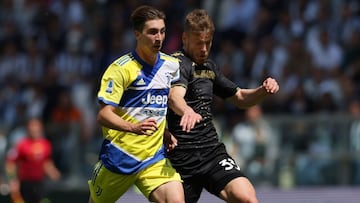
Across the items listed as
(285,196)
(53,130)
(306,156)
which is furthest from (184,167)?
(53,130)

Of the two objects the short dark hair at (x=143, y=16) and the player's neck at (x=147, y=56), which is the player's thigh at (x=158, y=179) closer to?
the player's neck at (x=147, y=56)

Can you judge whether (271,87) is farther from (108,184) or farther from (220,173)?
(108,184)

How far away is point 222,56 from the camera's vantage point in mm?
19062

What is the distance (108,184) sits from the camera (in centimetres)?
901

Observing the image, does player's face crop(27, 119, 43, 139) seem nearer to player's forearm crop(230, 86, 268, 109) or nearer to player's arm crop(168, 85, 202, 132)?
player's forearm crop(230, 86, 268, 109)

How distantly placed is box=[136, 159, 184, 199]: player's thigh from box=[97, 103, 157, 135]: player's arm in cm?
56

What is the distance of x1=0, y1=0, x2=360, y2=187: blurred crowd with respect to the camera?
17844 mm

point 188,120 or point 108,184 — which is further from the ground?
point 188,120

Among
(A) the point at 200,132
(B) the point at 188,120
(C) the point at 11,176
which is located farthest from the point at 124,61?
(C) the point at 11,176

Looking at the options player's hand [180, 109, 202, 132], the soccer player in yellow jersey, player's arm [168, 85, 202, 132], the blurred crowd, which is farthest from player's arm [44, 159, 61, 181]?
player's hand [180, 109, 202, 132]

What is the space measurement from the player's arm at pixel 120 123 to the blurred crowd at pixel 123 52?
8.64 meters

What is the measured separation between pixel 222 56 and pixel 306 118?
8.82ft

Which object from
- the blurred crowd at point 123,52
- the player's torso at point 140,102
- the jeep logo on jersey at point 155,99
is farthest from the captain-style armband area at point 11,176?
the jeep logo on jersey at point 155,99

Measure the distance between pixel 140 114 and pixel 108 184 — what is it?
2.12 feet
